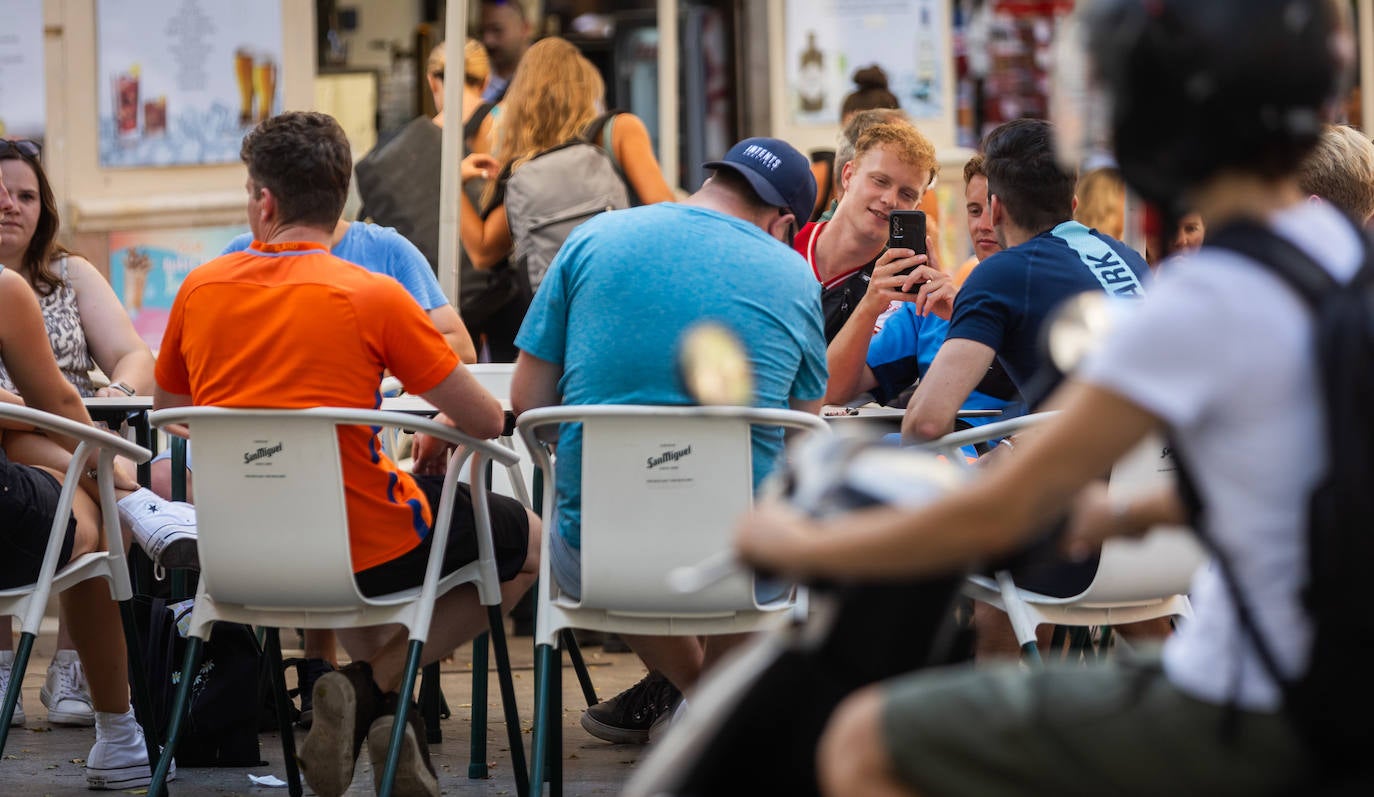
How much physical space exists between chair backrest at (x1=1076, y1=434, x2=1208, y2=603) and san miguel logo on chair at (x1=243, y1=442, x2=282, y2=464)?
1621 mm

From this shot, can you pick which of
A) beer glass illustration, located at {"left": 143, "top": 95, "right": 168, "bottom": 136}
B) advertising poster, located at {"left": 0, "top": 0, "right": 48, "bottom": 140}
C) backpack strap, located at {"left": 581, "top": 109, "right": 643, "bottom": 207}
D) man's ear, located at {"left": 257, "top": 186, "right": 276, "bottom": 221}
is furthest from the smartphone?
advertising poster, located at {"left": 0, "top": 0, "right": 48, "bottom": 140}

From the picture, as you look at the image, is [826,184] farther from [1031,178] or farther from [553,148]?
[1031,178]

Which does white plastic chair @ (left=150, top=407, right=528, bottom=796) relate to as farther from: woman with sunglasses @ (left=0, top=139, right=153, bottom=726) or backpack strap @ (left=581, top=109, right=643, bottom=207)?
backpack strap @ (left=581, top=109, right=643, bottom=207)

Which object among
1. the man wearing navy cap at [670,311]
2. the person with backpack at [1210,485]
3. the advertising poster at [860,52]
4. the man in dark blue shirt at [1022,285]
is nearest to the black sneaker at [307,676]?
the man wearing navy cap at [670,311]

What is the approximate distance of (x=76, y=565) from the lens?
3730 mm

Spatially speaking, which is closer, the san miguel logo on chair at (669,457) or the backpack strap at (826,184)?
the san miguel logo on chair at (669,457)

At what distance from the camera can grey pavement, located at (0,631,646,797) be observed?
4.01 m

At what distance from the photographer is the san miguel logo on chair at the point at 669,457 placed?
10.7 feet

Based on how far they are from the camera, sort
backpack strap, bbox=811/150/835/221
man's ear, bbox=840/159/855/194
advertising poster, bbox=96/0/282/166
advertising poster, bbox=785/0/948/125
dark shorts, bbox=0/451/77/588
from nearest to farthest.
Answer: dark shorts, bbox=0/451/77/588
man's ear, bbox=840/159/855/194
backpack strap, bbox=811/150/835/221
advertising poster, bbox=96/0/282/166
advertising poster, bbox=785/0/948/125

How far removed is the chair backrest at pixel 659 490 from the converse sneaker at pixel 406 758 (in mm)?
554

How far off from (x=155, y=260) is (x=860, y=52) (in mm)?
3549

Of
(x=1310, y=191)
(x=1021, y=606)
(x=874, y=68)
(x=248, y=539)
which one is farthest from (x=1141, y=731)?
(x=874, y=68)

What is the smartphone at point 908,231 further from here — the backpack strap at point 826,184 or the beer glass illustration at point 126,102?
the beer glass illustration at point 126,102

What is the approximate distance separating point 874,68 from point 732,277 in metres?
4.04
